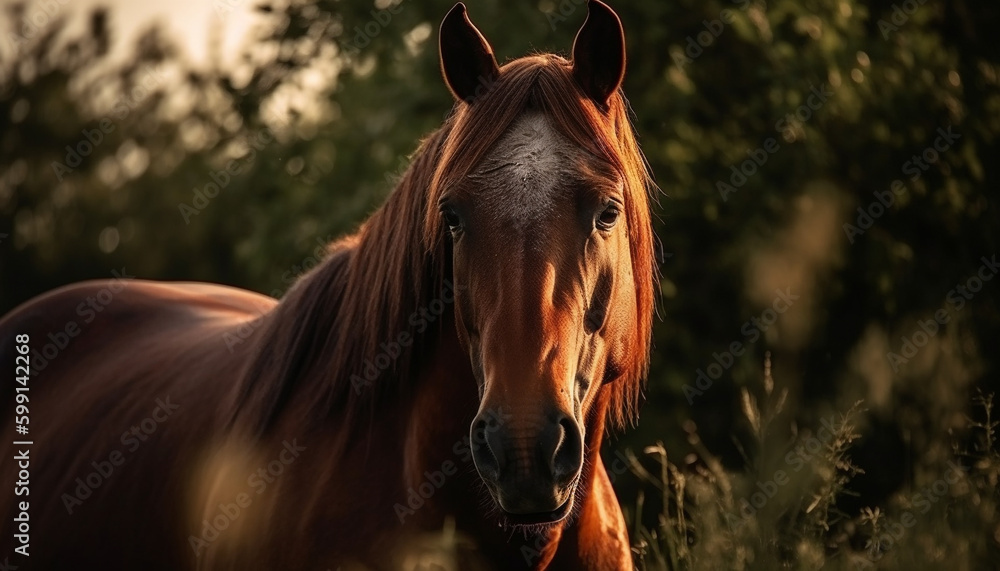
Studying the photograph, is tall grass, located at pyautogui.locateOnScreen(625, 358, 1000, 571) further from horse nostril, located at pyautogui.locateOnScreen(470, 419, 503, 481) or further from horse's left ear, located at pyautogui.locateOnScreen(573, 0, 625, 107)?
horse nostril, located at pyautogui.locateOnScreen(470, 419, 503, 481)

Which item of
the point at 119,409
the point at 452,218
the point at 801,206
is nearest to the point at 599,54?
the point at 452,218

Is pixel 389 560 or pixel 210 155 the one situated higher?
pixel 389 560

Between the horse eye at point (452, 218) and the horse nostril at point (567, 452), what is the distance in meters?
0.58

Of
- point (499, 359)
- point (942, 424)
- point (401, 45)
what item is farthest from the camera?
point (401, 45)

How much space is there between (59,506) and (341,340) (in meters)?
1.66

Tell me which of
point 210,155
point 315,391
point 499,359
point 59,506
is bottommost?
point 210,155

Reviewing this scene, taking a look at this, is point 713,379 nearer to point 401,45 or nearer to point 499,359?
point 401,45

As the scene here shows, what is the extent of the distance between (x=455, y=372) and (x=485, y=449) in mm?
520

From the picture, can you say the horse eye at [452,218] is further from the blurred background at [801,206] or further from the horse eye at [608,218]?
the blurred background at [801,206]

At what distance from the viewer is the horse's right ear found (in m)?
2.80

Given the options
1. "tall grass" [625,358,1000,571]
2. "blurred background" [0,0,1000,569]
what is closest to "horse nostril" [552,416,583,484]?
"tall grass" [625,358,1000,571]

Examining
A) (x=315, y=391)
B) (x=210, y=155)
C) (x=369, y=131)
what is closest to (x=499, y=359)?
(x=315, y=391)

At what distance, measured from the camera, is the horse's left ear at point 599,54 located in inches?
108

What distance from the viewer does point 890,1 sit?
21.6 ft
